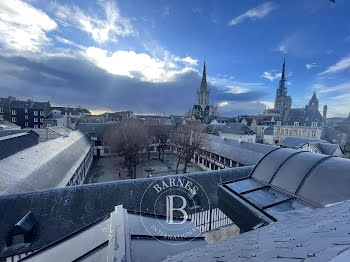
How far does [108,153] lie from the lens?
3472 cm

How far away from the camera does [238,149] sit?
23.4 metres

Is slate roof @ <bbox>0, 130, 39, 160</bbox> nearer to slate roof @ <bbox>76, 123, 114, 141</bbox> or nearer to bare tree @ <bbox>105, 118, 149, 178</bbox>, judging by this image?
bare tree @ <bbox>105, 118, 149, 178</bbox>

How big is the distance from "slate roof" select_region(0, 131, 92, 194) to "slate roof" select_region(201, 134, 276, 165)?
18.0 m

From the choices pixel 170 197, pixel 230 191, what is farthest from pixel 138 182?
pixel 230 191

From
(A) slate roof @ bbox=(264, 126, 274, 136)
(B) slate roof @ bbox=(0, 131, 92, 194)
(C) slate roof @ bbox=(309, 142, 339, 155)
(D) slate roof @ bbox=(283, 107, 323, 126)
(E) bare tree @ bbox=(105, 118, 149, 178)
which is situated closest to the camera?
(B) slate roof @ bbox=(0, 131, 92, 194)

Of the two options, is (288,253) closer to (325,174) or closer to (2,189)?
(325,174)

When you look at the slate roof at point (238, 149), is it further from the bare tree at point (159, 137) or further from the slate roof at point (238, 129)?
the slate roof at point (238, 129)

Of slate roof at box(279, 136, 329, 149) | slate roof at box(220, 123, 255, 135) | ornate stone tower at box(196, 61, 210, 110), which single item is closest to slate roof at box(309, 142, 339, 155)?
slate roof at box(279, 136, 329, 149)

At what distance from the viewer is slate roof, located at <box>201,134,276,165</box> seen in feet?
67.4

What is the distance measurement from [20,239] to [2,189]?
12.0ft

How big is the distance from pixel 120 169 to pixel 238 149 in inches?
670

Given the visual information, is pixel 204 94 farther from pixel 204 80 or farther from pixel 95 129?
pixel 95 129

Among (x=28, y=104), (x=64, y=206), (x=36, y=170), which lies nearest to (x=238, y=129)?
(x=36, y=170)

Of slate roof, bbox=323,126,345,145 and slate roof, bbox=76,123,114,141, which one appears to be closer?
slate roof, bbox=76,123,114,141
